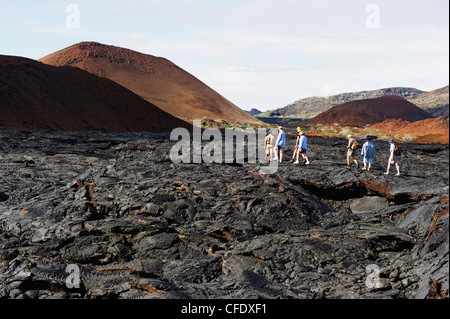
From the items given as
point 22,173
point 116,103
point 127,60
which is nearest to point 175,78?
point 127,60

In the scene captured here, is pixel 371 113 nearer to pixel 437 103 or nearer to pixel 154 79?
pixel 437 103

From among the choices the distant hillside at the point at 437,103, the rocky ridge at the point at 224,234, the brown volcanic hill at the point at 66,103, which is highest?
the distant hillside at the point at 437,103

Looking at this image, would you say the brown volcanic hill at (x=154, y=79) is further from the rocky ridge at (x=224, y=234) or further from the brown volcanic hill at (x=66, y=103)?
the rocky ridge at (x=224, y=234)

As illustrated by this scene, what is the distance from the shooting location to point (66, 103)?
42.5 metres

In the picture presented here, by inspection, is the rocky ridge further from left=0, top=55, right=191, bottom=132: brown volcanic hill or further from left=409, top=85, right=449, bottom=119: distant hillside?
left=409, top=85, right=449, bottom=119: distant hillside

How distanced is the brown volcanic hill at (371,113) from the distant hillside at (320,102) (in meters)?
24.3

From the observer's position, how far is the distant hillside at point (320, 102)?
408 ft

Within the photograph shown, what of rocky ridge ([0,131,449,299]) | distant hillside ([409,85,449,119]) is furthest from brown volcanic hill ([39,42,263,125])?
rocky ridge ([0,131,449,299])

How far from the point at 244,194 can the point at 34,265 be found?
552 centimetres

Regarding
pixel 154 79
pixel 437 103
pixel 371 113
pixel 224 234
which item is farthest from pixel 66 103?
pixel 437 103

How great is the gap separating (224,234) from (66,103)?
37791 mm

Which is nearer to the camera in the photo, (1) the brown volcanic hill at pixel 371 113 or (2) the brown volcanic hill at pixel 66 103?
(2) the brown volcanic hill at pixel 66 103

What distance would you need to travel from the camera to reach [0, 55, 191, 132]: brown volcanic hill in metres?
37.3

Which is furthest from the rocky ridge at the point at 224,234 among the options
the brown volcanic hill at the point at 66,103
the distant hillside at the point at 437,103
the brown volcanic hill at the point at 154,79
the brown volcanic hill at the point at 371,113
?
the distant hillside at the point at 437,103
